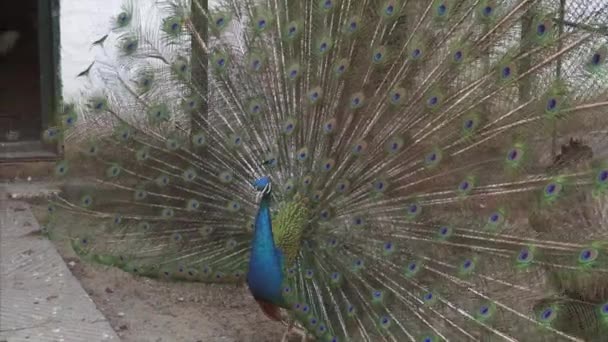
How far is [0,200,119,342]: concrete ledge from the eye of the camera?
144 inches

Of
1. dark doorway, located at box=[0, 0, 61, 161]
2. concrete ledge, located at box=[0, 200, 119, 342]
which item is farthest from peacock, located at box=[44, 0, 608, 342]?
dark doorway, located at box=[0, 0, 61, 161]

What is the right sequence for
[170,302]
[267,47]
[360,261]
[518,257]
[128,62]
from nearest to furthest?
1. [518,257]
2. [360,261]
3. [267,47]
4. [128,62]
5. [170,302]

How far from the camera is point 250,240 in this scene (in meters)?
3.65

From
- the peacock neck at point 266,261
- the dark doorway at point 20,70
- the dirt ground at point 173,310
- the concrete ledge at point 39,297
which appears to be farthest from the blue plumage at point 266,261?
the dark doorway at point 20,70

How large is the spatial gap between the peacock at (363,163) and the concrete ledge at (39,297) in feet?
1.10

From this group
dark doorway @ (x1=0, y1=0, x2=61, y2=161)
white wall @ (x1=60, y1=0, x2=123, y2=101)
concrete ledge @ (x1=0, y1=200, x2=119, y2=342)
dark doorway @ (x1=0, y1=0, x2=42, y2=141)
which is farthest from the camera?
dark doorway @ (x1=0, y1=0, x2=42, y2=141)

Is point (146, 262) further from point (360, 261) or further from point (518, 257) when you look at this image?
point (518, 257)

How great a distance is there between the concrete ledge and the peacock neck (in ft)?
2.73

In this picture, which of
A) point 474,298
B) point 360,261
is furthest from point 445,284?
point 360,261

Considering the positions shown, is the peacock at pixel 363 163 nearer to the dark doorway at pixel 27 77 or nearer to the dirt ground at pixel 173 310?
the dirt ground at pixel 173 310

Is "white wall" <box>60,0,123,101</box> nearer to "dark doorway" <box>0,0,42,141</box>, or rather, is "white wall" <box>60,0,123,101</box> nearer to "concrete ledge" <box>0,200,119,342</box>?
"dark doorway" <box>0,0,42,141</box>

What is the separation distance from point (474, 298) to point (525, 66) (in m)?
0.89

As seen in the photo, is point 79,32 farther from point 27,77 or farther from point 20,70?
point 20,70

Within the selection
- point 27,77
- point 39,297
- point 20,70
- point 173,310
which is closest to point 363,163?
point 173,310
